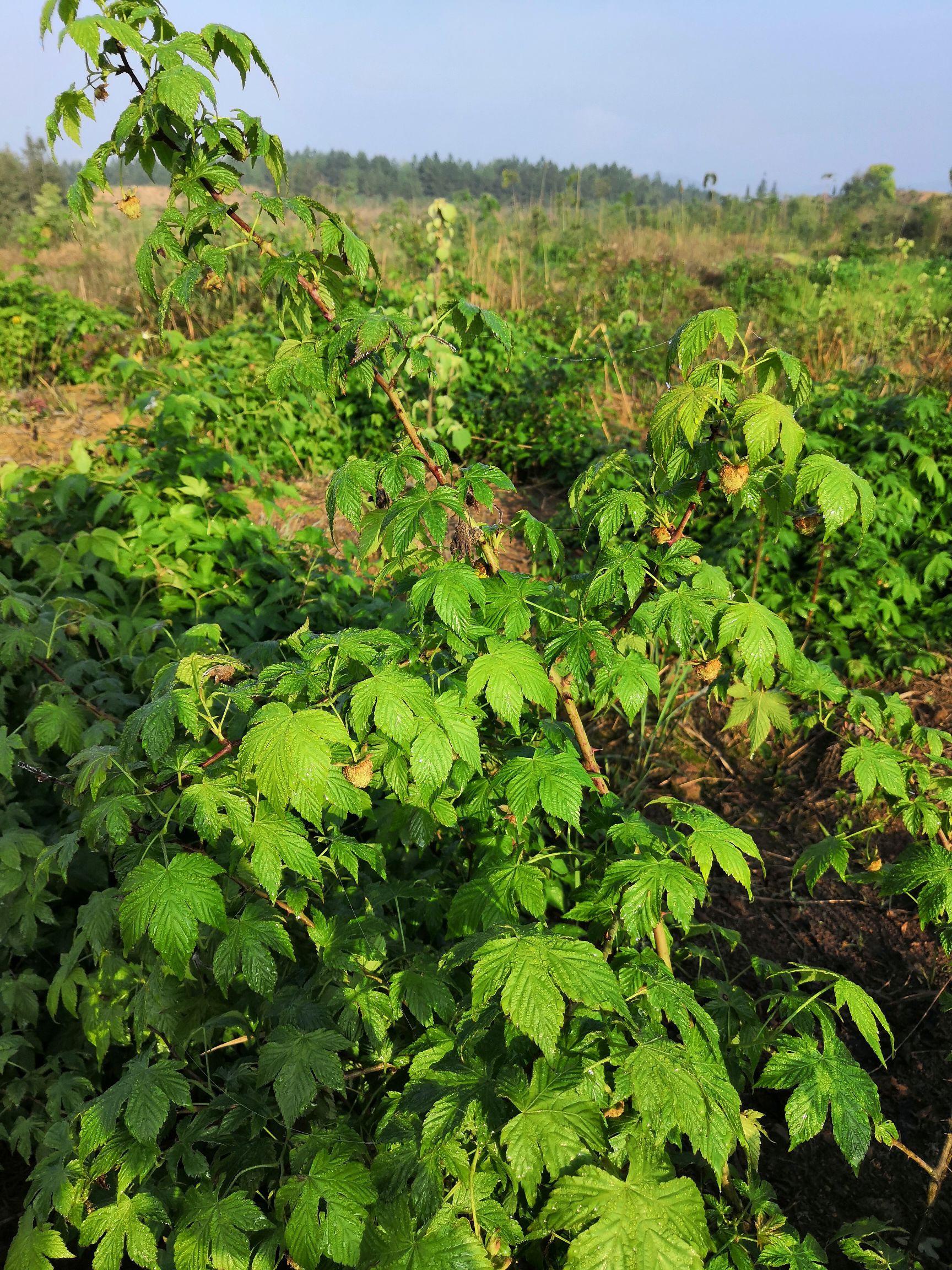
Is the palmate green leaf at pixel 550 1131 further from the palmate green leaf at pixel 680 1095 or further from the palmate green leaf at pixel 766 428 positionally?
the palmate green leaf at pixel 766 428

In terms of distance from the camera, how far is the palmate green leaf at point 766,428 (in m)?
1.20

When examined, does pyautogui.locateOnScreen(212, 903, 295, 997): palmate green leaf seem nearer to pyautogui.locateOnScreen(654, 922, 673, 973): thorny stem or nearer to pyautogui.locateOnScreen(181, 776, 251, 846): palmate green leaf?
pyautogui.locateOnScreen(181, 776, 251, 846): palmate green leaf

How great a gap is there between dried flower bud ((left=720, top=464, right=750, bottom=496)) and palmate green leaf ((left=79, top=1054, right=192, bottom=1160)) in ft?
4.80

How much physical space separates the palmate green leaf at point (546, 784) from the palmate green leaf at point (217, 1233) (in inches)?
32.2

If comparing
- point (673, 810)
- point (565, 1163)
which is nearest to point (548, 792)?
point (673, 810)

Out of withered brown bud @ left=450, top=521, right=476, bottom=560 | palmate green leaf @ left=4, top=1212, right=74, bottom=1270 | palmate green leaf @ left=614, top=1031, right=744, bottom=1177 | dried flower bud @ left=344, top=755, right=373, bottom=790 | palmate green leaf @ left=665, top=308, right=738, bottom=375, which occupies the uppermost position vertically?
palmate green leaf @ left=665, top=308, right=738, bottom=375

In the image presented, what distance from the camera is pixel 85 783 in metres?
1.38

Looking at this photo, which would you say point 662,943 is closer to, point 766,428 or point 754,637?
point 754,637

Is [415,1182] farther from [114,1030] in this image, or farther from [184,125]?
[184,125]

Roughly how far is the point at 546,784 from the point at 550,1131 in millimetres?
538

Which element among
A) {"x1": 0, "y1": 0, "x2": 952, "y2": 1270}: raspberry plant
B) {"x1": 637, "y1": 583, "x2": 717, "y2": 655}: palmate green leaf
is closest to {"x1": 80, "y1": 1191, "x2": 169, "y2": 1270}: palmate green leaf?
{"x1": 0, "y1": 0, "x2": 952, "y2": 1270}: raspberry plant

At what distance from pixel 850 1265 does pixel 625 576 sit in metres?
1.66

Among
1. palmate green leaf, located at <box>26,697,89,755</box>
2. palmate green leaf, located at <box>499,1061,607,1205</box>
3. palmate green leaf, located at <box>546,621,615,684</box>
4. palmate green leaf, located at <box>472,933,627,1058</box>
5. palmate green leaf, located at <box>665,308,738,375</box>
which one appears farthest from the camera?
palmate green leaf, located at <box>26,697,89,755</box>

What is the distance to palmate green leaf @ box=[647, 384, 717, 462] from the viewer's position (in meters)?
1.18
